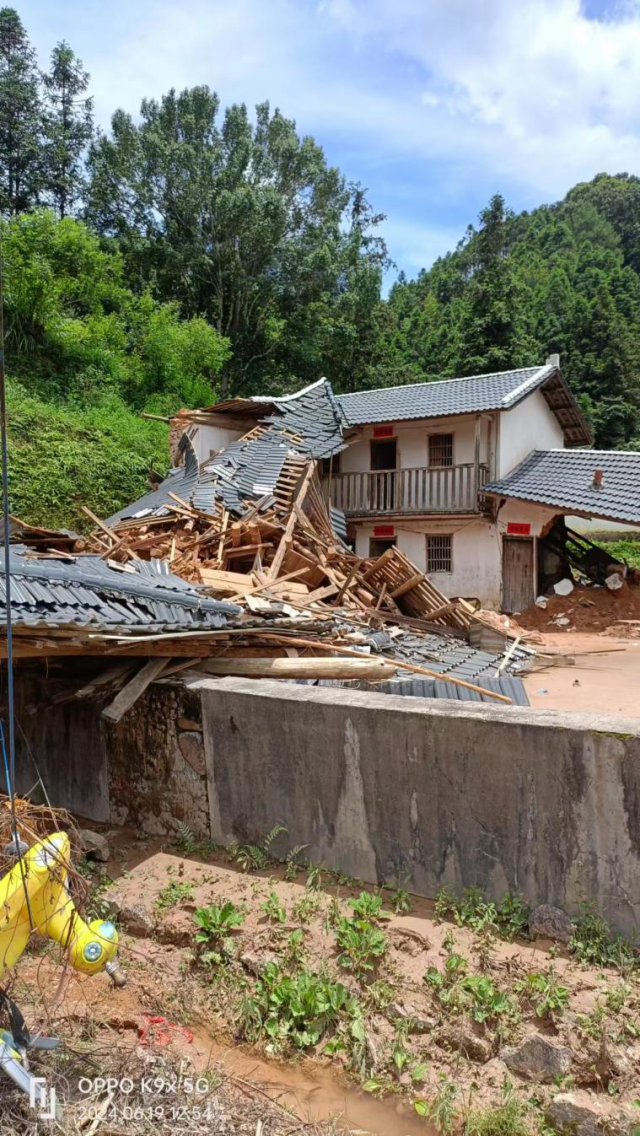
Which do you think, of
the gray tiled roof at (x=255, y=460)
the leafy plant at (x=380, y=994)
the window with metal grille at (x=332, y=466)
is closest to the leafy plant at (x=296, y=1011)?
the leafy plant at (x=380, y=994)

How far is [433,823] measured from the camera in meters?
4.23

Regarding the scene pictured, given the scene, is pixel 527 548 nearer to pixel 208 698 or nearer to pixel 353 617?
pixel 353 617

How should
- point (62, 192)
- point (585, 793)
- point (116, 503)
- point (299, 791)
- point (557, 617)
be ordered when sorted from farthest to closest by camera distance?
point (62, 192)
point (116, 503)
point (557, 617)
point (299, 791)
point (585, 793)

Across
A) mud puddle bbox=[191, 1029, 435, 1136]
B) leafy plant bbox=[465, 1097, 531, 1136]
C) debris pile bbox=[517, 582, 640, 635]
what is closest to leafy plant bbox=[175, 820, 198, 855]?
mud puddle bbox=[191, 1029, 435, 1136]

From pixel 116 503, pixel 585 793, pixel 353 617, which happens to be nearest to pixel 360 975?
pixel 585 793

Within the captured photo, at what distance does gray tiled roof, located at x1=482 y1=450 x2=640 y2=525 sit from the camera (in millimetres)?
16688

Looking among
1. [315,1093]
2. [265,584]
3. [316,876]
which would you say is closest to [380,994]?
[315,1093]

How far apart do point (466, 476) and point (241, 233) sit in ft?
57.3

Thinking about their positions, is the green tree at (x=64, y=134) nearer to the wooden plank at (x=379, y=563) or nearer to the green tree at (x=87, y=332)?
the green tree at (x=87, y=332)

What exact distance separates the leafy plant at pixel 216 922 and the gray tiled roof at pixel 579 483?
561 inches

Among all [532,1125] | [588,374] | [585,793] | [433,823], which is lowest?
[532,1125]

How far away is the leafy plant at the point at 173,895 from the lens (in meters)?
4.54

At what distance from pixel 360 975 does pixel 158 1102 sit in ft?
3.96

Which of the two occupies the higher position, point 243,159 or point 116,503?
point 243,159
